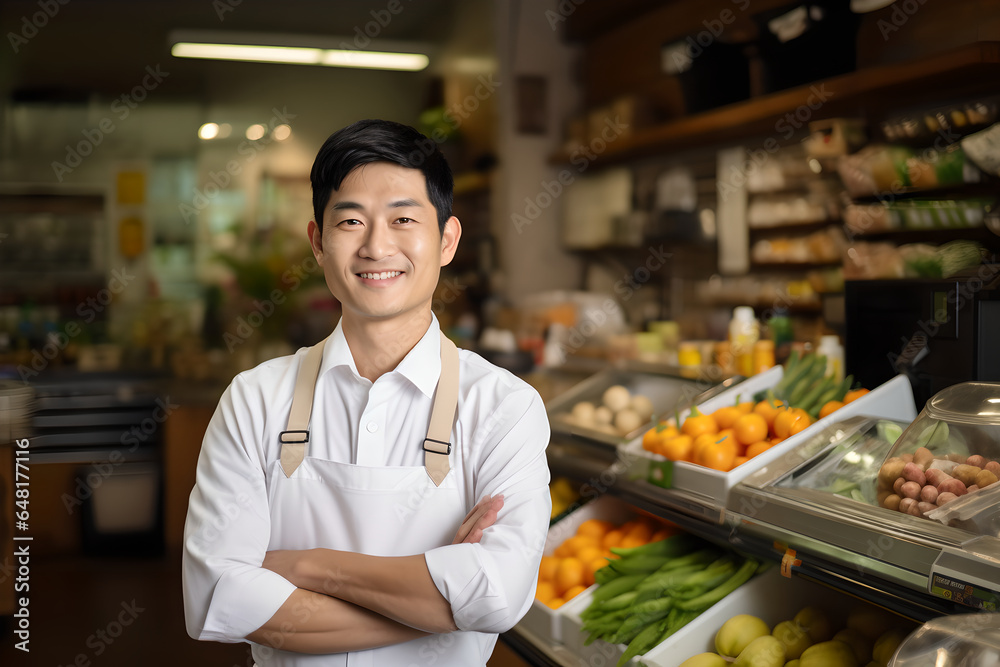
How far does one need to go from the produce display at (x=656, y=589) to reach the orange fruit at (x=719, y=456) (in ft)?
0.84

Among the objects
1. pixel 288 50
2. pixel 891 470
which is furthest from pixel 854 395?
pixel 288 50

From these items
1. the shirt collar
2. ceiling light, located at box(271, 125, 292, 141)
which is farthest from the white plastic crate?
ceiling light, located at box(271, 125, 292, 141)

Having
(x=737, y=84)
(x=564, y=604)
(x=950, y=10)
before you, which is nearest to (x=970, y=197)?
(x=950, y=10)

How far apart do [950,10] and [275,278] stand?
3.99 m

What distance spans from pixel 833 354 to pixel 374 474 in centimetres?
183

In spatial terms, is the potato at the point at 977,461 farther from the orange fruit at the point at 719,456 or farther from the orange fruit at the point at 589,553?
the orange fruit at the point at 589,553

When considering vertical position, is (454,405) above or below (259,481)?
above

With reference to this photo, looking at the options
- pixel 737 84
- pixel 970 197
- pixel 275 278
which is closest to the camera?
pixel 970 197

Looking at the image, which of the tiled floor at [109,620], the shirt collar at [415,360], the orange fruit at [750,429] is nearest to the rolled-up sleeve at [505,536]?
the shirt collar at [415,360]

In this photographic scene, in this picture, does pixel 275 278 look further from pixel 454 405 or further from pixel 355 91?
pixel 454 405

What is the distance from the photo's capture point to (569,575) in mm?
2441

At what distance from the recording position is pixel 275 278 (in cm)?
518

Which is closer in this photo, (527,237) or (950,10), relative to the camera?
(950,10)

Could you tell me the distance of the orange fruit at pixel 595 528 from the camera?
2.63 m
